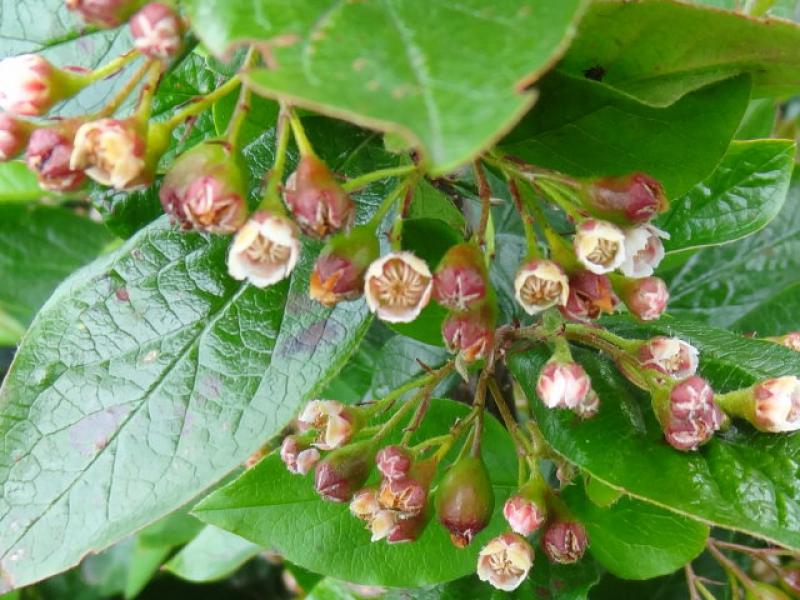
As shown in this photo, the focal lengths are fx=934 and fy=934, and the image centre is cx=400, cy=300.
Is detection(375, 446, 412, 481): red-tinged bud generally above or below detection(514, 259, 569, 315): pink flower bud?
below

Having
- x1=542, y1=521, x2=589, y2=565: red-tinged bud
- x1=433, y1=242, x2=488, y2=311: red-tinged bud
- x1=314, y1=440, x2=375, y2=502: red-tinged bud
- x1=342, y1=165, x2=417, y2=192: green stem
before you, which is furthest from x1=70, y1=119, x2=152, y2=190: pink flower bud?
x1=542, y1=521, x2=589, y2=565: red-tinged bud

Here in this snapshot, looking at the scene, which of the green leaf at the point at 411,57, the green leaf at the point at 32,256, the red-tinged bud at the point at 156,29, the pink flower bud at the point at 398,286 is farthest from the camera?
the green leaf at the point at 32,256

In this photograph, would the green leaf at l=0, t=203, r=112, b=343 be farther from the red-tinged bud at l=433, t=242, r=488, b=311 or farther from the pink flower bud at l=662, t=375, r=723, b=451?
the pink flower bud at l=662, t=375, r=723, b=451

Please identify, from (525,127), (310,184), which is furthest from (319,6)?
(525,127)

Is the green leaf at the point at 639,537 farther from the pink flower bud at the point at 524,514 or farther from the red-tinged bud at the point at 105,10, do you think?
the red-tinged bud at the point at 105,10

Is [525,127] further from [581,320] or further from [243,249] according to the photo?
[243,249]

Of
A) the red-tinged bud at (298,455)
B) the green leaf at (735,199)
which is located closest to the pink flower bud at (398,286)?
the red-tinged bud at (298,455)
